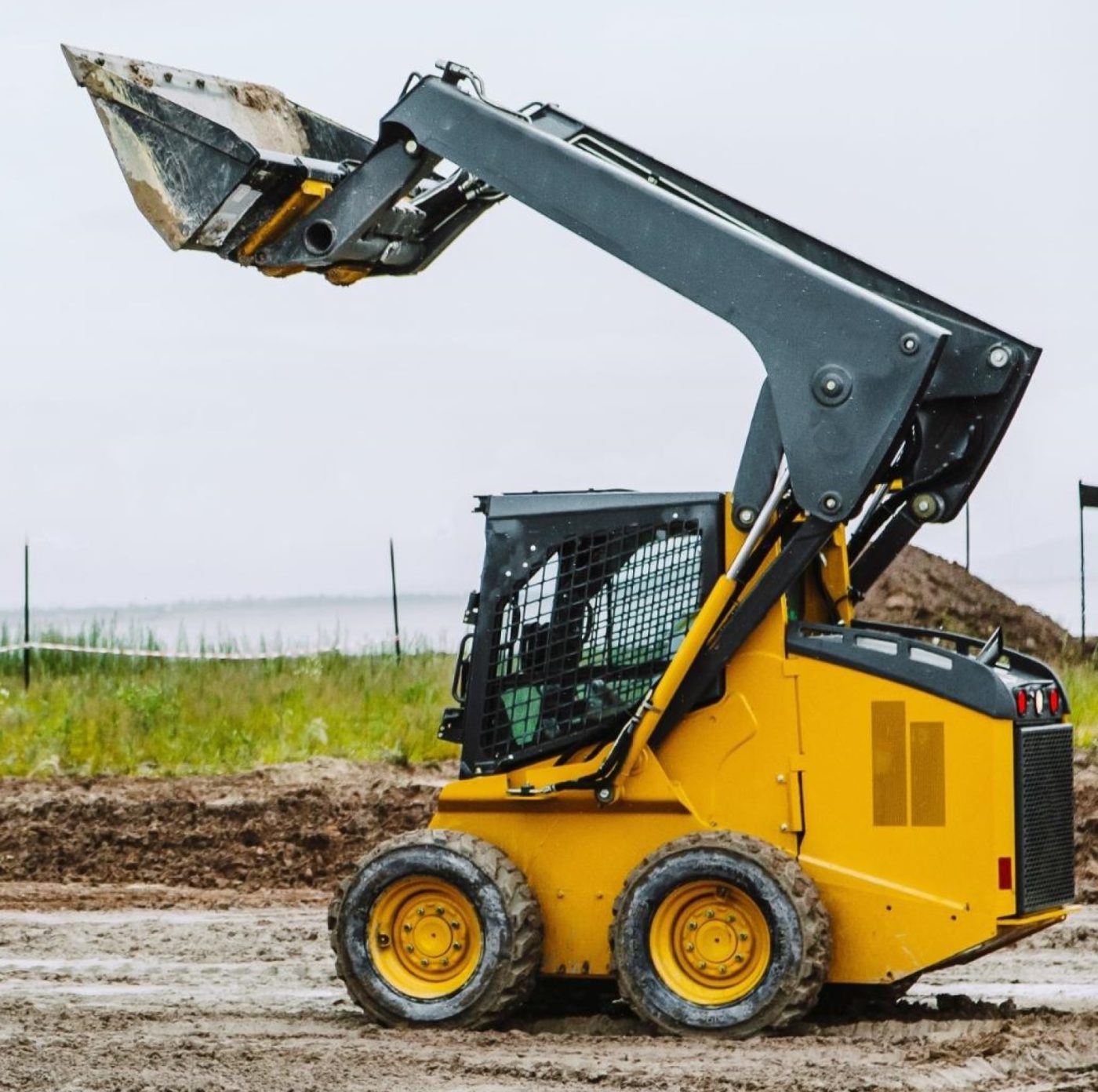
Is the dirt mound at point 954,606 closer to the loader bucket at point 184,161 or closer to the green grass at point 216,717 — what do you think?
the green grass at point 216,717

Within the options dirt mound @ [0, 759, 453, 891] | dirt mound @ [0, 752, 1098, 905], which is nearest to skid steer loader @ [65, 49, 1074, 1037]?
dirt mound @ [0, 752, 1098, 905]

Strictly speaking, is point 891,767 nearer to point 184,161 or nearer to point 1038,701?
point 1038,701

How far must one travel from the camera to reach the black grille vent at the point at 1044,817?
8.02 metres

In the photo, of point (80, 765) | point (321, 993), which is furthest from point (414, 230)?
point (80, 765)

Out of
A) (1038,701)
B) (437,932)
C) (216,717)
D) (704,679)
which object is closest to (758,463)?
(704,679)

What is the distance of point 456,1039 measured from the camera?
8.27 meters

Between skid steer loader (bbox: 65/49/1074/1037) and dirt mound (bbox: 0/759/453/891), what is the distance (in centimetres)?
475

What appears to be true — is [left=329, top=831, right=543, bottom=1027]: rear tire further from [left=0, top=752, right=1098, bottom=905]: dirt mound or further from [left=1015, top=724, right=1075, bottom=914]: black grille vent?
[left=0, top=752, right=1098, bottom=905]: dirt mound

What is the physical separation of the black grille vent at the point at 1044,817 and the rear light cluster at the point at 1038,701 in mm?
63

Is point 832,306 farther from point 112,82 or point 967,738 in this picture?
point 112,82

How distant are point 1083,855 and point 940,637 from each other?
4455mm

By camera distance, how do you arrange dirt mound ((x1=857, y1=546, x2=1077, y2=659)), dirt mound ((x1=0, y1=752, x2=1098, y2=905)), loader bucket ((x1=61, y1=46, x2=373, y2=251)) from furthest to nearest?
1. dirt mound ((x1=857, y1=546, x2=1077, y2=659))
2. dirt mound ((x1=0, y1=752, x2=1098, y2=905))
3. loader bucket ((x1=61, y1=46, x2=373, y2=251))

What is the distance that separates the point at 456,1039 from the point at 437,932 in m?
0.49

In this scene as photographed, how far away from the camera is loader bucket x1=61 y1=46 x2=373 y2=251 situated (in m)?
8.73
